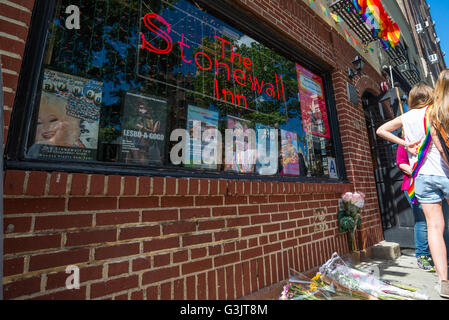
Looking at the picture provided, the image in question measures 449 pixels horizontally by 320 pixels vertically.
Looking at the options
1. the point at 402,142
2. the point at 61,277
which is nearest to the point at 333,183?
the point at 402,142

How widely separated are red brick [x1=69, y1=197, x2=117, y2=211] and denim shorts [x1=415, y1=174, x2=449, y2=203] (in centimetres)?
271

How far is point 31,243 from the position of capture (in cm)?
123

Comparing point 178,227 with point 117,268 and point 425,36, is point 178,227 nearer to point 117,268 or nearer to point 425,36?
point 117,268

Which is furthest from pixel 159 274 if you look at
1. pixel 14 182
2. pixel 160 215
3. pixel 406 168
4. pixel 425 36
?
pixel 425 36

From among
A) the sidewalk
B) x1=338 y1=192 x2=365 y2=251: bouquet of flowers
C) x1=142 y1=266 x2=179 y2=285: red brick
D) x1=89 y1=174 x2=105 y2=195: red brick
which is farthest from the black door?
x1=89 y1=174 x2=105 y2=195: red brick

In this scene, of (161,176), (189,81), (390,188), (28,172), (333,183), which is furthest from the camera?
(390,188)

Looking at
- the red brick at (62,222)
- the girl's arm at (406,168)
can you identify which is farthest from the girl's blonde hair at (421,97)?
the red brick at (62,222)

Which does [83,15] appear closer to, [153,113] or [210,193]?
[153,113]

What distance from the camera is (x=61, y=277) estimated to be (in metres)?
1.28

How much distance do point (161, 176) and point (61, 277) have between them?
0.80 metres

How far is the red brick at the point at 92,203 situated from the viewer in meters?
1.37

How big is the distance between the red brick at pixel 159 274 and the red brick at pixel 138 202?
42cm

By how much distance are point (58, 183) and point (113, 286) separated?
2.19ft

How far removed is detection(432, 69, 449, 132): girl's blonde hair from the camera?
2129mm
